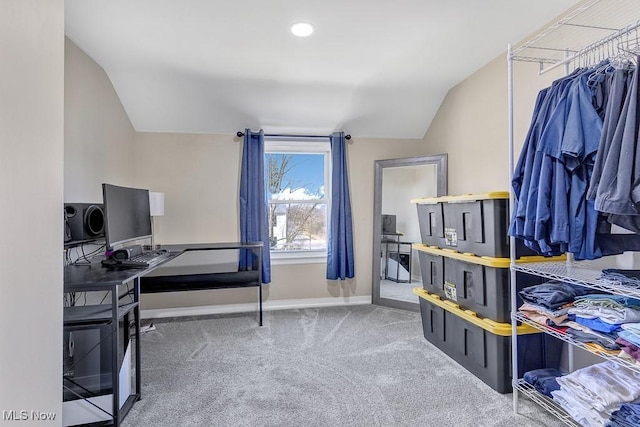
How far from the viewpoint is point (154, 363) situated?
2.55 m

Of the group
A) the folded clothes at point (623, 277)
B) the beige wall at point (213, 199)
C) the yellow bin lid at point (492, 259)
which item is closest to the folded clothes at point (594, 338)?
the folded clothes at point (623, 277)

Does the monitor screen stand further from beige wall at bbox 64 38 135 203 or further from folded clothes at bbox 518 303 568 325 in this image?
folded clothes at bbox 518 303 568 325

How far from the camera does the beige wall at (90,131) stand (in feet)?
8.03

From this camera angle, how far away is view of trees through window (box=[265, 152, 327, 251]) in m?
4.00

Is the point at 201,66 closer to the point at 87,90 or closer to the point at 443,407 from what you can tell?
the point at 87,90

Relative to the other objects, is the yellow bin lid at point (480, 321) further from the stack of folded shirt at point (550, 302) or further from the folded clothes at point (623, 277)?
the folded clothes at point (623, 277)

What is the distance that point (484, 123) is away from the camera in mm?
3086

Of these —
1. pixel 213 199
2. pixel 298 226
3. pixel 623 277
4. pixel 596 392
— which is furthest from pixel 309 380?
pixel 213 199

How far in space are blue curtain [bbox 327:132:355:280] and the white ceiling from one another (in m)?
0.29

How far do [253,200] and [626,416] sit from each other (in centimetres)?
319

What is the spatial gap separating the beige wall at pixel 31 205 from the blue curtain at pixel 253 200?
2.57 metres

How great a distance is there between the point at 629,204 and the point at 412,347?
199cm

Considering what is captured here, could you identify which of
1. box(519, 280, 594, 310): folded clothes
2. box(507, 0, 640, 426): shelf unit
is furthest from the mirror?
box(519, 280, 594, 310): folded clothes

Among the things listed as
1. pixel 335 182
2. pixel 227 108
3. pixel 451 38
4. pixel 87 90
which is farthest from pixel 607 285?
pixel 87 90
